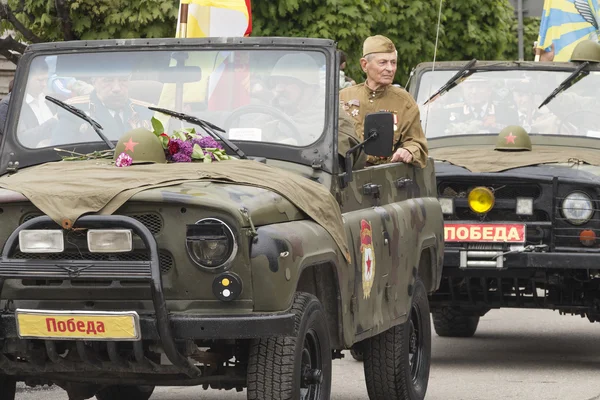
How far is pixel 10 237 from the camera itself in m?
5.95

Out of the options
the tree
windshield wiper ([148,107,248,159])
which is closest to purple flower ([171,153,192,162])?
windshield wiper ([148,107,248,159])

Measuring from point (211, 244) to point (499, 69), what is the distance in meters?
6.01

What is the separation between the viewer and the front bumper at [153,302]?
5.84 meters

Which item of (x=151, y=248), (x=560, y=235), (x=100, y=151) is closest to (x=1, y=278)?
(x=151, y=248)

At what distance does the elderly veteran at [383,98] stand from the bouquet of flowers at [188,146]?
1.89 metres

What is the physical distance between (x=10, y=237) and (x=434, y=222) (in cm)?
345

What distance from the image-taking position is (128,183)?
6.09 meters

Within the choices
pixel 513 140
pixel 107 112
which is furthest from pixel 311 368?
pixel 513 140

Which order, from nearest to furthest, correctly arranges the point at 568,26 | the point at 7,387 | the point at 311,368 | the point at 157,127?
1. the point at 311,368
2. the point at 7,387
3. the point at 157,127
4. the point at 568,26

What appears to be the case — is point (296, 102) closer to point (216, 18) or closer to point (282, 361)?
point (282, 361)

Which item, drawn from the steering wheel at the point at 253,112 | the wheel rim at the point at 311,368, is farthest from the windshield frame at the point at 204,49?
the wheel rim at the point at 311,368

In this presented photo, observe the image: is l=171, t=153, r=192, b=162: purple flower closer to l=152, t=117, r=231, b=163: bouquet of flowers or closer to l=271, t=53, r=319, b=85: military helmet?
l=152, t=117, r=231, b=163: bouquet of flowers

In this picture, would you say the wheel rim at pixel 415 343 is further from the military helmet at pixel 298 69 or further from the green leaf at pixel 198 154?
the green leaf at pixel 198 154

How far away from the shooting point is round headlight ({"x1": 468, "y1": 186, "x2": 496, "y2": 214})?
1010 centimetres
